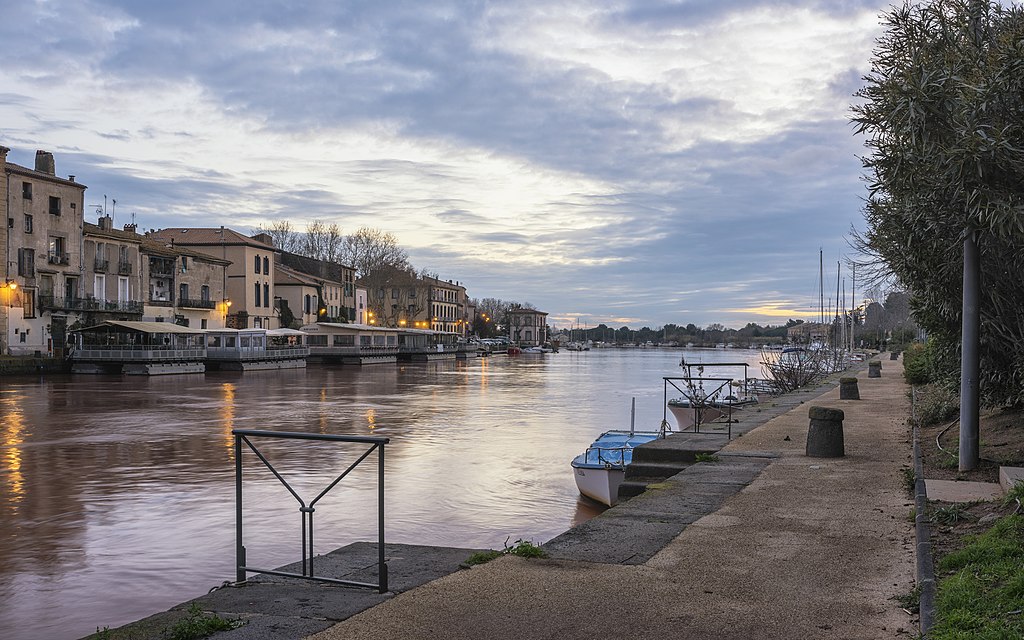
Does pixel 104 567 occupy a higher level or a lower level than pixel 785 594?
lower

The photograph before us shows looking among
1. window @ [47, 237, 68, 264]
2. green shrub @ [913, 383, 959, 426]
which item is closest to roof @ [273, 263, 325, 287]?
window @ [47, 237, 68, 264]

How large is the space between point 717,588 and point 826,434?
23.8ft

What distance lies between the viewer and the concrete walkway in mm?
5234

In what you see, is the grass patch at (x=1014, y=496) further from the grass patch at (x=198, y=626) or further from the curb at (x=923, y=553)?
the grass patch at (x=198, y=626)

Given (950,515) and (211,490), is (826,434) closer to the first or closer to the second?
(950,515)

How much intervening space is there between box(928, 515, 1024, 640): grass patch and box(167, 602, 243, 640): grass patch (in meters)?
4.13

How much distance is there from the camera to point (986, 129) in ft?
28.2

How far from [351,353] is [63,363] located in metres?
29.7

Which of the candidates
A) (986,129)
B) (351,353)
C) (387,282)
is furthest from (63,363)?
(387,282)

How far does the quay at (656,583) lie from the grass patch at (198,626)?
0.10m

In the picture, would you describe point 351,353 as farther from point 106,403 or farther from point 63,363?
point 106,403

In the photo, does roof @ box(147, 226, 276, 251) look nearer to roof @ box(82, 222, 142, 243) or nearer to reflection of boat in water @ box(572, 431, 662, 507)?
roof @ box(82, 222, 142, 243)

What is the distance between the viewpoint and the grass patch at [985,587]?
15.3 feet

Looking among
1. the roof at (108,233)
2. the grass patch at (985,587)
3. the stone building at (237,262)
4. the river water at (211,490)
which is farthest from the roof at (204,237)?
the grass patch at (985,587)
